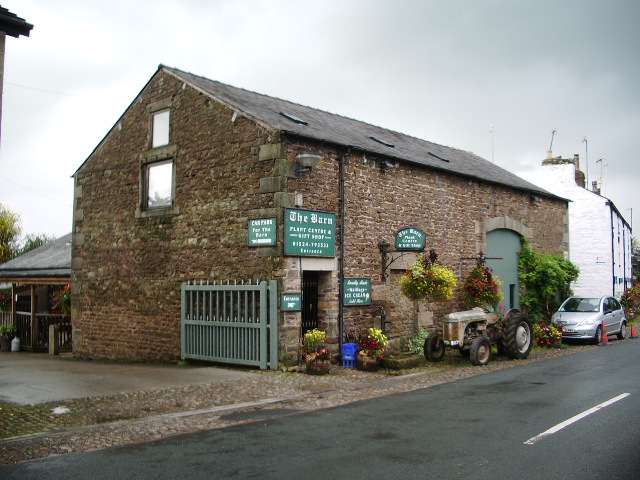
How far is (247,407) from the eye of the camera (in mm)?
8742

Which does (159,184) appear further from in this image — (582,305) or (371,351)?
(582,305)

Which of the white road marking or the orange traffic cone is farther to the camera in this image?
the orange traffic cone

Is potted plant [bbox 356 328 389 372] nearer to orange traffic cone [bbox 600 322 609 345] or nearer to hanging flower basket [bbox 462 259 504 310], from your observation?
hanging flower basket [bbox 462 259 504 310]

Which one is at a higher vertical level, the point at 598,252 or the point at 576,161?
the point at 576,161

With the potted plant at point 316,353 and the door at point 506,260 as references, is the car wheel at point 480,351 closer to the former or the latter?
the potted plant at point 316,353

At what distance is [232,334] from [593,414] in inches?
290

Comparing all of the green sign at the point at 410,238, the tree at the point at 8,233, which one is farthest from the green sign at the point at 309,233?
the tree at the point at 8,233

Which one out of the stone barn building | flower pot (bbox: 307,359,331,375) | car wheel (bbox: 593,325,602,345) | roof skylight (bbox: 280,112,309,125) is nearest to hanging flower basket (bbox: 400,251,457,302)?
the stone barn building

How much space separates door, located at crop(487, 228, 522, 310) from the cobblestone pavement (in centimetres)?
726

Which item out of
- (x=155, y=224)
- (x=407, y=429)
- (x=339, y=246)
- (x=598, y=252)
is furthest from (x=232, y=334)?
(x=598, y=252)

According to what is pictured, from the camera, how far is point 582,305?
19.0 meters

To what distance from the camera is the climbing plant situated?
794 inches

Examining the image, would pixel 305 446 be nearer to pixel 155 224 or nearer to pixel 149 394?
pixel 149 394

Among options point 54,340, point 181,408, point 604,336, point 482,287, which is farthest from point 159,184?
point 604,336
